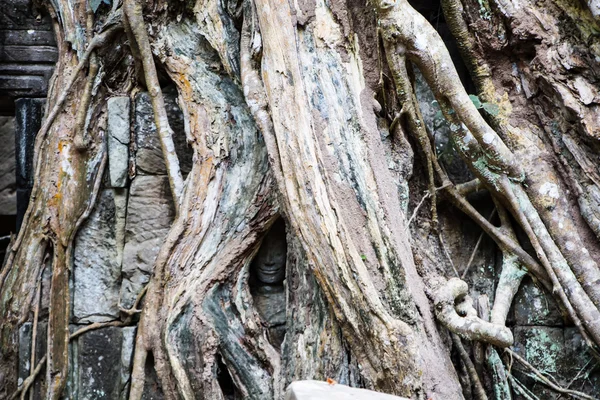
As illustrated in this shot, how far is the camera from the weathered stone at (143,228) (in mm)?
2398

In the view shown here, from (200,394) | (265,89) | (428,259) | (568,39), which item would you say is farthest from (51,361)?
(568,39)

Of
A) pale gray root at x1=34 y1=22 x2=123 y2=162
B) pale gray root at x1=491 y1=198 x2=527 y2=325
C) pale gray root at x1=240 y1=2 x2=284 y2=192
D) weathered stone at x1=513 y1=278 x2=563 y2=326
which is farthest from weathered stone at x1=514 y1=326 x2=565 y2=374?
pale gray root at x1=34 y1=22 x2=123 y2=162

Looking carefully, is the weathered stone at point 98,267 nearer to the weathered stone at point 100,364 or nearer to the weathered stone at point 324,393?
the weathered stone at point 100,364

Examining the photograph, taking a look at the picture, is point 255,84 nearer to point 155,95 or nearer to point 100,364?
point 155,95

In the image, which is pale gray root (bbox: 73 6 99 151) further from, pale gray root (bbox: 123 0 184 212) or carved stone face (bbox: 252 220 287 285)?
carved stone face (bbox: 252 220 287 285)

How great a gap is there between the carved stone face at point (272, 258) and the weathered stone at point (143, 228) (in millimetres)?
394

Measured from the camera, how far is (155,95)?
2.40 metres

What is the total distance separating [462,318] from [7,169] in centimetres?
294

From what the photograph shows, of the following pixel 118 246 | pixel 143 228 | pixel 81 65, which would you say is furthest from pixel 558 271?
pixel 81 65

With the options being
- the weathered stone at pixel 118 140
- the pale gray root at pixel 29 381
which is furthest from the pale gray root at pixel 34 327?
the weathered stone at pixel 118 140

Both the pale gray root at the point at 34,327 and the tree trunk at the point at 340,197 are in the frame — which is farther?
the pale gray root at the point at 34,327

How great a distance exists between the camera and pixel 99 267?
2455 mm

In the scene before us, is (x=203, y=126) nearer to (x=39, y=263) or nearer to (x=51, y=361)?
(x=39, y=263)

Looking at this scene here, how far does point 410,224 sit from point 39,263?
4.56ft
